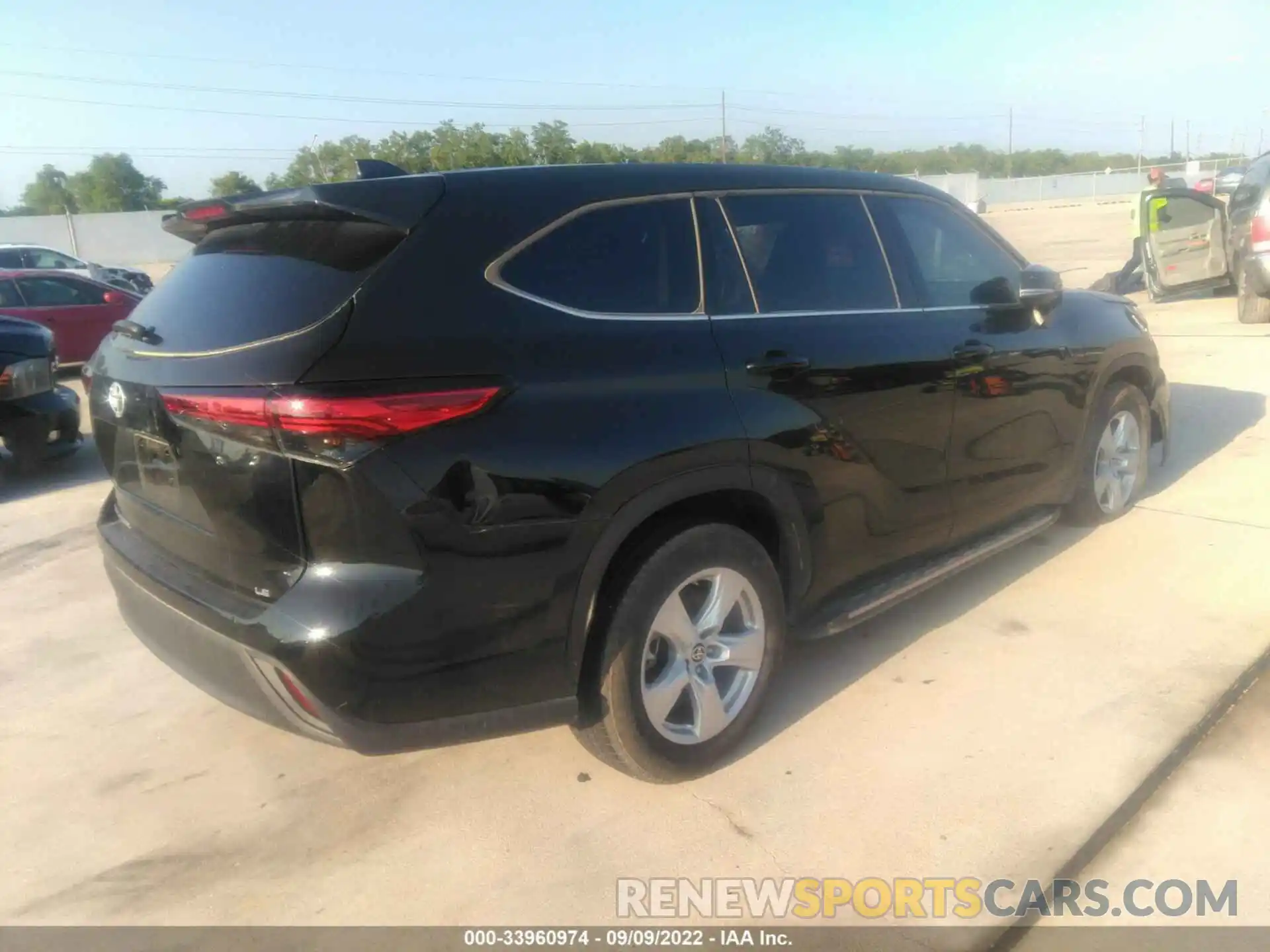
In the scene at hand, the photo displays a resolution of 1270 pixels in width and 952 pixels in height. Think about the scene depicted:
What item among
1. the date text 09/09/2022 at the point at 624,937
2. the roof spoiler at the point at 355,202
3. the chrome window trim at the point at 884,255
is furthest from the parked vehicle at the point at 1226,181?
the date text 09/09/2022 at the point at 624,937

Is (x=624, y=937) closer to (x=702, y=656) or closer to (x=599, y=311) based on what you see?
(x=702, y=656)

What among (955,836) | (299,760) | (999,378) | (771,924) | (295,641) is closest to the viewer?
(295,641)

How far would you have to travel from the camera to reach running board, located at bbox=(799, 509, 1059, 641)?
11.1 feet

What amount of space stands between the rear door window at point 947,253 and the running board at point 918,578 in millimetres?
987

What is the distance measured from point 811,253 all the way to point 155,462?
7.25 ft

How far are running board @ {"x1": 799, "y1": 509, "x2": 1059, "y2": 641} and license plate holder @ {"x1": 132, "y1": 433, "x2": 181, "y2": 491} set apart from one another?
6.64 feet

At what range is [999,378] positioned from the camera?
13.1 ft

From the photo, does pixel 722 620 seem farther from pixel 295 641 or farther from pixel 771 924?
pixel 295 641

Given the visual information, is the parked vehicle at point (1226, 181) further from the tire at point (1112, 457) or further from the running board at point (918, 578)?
the running board at point (918, 578)

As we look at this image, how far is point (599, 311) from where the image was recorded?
2762mm

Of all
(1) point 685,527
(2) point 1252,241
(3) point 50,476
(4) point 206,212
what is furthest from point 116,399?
(2) point 1252,241

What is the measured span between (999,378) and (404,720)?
275 cm

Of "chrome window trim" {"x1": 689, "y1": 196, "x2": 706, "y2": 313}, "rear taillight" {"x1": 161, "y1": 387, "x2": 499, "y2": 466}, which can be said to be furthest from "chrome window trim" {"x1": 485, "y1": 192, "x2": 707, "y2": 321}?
"rear taillight" {"x1": 161, "y1": 387, "x2": 499, "y2": 466}

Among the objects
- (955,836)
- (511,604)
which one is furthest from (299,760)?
(955,836)
